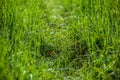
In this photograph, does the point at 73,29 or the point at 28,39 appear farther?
the point at 73,29

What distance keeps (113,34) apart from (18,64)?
2.94ft

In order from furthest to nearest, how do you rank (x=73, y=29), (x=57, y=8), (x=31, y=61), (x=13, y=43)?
(x=57, y=8), (x=73, y=29), (x=13, y=43), (x=31, y=61)

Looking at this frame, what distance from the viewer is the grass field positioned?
222cm

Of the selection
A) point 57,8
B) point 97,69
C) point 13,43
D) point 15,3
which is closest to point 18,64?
point 13,43

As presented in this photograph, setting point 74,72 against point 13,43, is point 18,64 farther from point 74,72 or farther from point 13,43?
point 74,72

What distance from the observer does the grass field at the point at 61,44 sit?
2217 mm

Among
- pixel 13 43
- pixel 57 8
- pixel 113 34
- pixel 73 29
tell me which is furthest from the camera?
pixel 57 8

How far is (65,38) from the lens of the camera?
10.0ft

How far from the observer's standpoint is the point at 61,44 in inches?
118

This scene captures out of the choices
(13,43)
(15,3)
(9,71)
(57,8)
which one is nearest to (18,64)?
(9,71)

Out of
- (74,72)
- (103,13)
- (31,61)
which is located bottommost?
(74,72)

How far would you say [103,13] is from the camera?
2854 mm

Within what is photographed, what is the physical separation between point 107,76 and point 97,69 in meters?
0.12

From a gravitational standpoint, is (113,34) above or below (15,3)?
below
